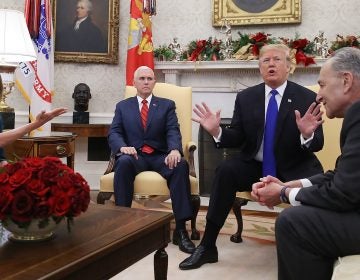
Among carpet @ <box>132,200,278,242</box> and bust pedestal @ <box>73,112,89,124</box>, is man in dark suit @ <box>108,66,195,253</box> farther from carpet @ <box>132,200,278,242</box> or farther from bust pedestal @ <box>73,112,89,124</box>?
bust pedestal @ <box>73,112,89,124</box>

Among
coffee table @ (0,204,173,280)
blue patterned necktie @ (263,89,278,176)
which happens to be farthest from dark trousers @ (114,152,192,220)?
coffee table @ (0,204,173,280)

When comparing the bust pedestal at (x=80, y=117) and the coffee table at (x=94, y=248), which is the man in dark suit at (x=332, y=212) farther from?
the bust pedestal at (x=80, y=117)

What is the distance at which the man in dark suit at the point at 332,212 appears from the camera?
5.12ft

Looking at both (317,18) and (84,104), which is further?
(84,104)

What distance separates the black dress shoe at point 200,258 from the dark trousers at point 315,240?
113 cm

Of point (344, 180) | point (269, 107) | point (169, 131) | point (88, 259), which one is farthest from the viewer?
point (169, 131)

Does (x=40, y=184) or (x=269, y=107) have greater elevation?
(x=269, y=107)

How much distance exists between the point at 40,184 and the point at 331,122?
2.35 m

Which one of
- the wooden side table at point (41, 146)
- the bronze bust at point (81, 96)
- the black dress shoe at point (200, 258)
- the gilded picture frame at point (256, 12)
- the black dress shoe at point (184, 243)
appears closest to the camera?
the black dress shoe at point (200, 258)

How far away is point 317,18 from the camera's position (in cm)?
486

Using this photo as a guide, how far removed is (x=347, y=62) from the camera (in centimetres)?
174

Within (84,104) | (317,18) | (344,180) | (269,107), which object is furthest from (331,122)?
(84,104)

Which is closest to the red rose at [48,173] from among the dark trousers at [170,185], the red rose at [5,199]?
the red rose at [5,199]

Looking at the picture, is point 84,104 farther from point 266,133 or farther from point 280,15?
point 266,133
